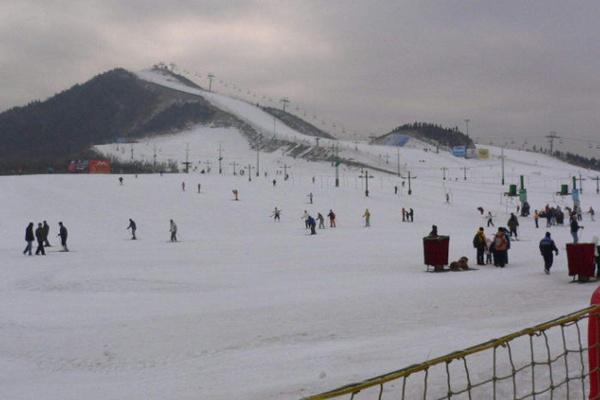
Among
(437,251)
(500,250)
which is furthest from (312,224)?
(437,251)

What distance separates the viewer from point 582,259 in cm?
1339

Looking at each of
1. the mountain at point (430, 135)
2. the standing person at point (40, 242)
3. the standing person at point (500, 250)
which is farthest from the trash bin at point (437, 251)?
the mountain at point (430, 135)

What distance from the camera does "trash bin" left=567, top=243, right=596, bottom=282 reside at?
1336 cm

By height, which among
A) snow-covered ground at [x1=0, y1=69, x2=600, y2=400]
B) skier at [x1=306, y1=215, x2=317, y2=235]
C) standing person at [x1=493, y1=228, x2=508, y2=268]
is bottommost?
snow-covered ground at [x1=0, y1=69, x2=600, y2=400]

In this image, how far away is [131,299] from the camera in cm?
1253

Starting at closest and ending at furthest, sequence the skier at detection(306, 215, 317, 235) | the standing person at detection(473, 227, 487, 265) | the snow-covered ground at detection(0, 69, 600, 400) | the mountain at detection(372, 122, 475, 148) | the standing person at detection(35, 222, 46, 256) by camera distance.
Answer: the snow-covered ground at detection(0, 69, 600, 400), the standing person at detection(473, 227, 487, 265), the standing person at detection(35, 222, 46, 256), the skier at detection(306, 215, 317, 235), the mountain at detection(372, 122, 475, 148)

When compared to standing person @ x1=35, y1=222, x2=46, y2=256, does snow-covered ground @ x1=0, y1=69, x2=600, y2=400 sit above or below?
below

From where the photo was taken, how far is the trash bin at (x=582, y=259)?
1336cm

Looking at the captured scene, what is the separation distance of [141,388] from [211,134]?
15579cm

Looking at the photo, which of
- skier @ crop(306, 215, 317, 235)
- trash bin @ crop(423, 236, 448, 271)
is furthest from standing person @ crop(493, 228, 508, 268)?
skier @ crop(306, 215, 317, 235)

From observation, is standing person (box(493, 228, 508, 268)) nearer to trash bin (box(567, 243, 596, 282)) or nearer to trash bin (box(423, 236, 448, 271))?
trash bin (box(423, 236, 448, 271))

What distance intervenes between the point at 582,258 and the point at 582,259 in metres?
0.02

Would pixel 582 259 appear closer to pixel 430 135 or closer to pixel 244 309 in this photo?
pixel 244 309

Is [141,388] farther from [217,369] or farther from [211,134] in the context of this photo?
[211,134]
